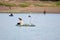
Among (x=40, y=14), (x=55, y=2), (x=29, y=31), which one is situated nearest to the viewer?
(x=29, y=31)

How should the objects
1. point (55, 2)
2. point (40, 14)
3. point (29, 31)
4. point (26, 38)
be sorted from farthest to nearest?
point (40, 14) < point (55, 2) < point (29, 31) < point (26, 38)

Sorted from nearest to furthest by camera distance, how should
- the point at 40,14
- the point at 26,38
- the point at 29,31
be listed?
the point at 26,38 < the point at 29,31 < the point at 40,14

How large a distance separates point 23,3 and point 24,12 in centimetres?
67

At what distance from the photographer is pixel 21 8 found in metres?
11.0

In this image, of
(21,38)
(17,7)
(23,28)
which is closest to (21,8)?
(17,7)

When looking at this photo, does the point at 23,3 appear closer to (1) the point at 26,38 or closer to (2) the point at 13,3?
(2) the point at 13,3

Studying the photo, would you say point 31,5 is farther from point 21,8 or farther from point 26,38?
point 26,38

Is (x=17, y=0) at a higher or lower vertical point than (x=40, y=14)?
higher

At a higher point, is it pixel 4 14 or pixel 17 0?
pixel 17 0

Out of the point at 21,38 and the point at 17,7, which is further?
the point at 17,7

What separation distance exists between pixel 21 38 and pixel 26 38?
135 mm

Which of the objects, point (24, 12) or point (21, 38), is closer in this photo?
point (21, 38)

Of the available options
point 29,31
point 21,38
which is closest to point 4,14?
point 29,31

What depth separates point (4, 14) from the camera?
38.5 ft
